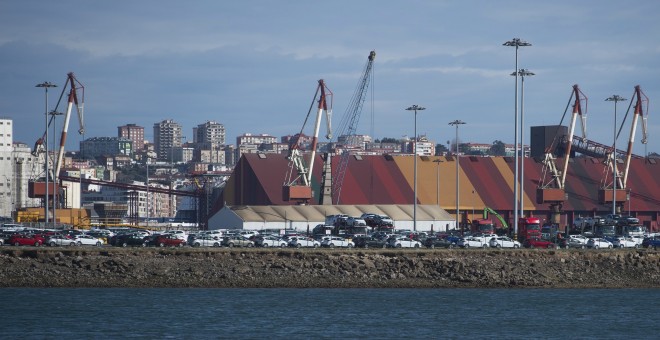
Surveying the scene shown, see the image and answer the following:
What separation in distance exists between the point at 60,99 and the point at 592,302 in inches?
3501

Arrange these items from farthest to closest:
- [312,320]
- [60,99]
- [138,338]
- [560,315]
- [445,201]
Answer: [60,99], [445,201], [560,315], [312,320], [138,338]

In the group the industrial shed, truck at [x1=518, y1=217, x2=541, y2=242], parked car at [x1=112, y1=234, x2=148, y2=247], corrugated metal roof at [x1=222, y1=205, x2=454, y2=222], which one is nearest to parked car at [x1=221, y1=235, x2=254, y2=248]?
parked car at [x1=112, y1=234, x2=148, y2=247]

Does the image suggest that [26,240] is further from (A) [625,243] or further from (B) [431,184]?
(B) [431,184]

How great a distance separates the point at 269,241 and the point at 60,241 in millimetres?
15386

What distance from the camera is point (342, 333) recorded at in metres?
56.0

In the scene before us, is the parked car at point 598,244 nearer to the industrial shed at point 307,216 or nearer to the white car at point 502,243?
the white car at point 502,243

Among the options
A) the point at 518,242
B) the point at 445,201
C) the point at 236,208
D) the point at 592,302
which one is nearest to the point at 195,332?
the point at 592,302

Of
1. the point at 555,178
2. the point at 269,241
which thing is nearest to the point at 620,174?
the point at 555,178

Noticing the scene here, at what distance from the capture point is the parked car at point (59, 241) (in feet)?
267

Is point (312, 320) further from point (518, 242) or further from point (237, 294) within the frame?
point (518, 242)

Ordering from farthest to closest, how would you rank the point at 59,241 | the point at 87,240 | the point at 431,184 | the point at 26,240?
the point at 431,184 < the point at 87,240 < the point at 59,241 < the point at 26,240

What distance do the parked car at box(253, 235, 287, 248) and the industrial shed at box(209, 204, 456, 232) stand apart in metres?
23.0

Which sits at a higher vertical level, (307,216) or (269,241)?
(307,216)

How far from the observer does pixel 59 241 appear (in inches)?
3243
